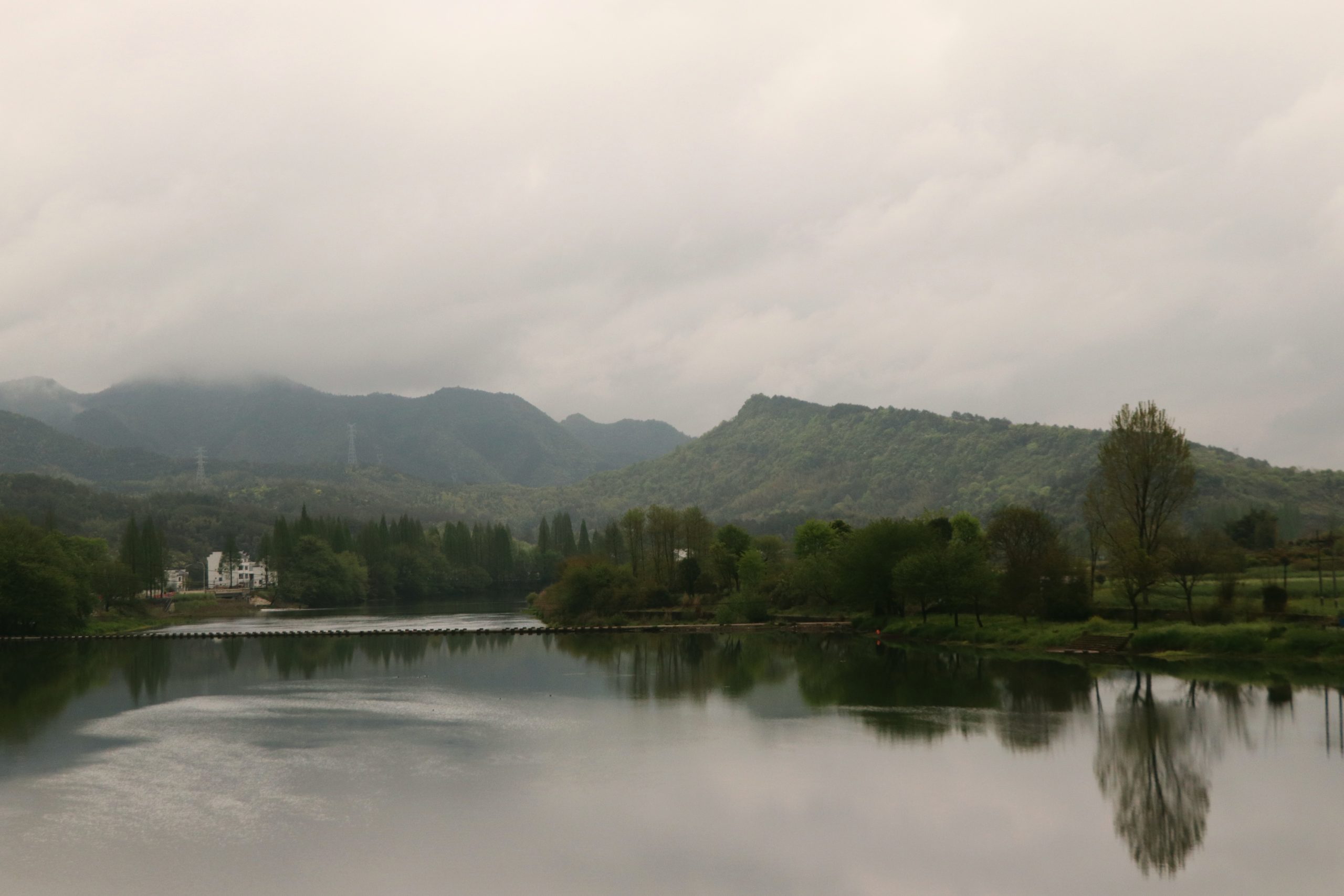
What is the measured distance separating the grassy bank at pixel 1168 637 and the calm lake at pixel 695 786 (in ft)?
11.0

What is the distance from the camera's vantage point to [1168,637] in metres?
47.7

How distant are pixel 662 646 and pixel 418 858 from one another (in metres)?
46.8

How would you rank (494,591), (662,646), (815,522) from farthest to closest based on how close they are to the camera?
(494,591) → (815,522) → (662,646)

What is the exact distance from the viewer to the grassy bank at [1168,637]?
139 feet

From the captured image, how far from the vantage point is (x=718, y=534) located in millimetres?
99125

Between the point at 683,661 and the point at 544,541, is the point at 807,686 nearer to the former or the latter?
the point at 683,661

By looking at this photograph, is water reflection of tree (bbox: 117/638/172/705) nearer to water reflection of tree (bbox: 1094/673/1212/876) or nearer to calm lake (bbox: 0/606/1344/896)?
calm lake (bbox: 0/606/1344/896)

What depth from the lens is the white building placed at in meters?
166

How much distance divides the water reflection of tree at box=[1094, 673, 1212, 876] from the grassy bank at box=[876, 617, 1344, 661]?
7.70 m

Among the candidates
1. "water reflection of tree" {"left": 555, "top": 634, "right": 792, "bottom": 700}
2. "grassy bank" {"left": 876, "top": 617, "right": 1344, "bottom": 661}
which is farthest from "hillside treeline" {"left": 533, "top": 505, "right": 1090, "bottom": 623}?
"water reflection of tree" {"left": 555, "top": 634, "right": 792, "bottom": 700}

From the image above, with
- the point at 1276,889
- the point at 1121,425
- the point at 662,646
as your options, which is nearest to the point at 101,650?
the point at 662,646

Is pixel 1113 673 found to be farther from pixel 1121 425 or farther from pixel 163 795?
pixel 163 795

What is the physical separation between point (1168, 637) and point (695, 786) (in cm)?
3043

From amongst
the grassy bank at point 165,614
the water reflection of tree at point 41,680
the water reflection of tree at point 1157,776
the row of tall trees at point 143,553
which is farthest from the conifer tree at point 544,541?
the water reflection of tree at point 1157,776
